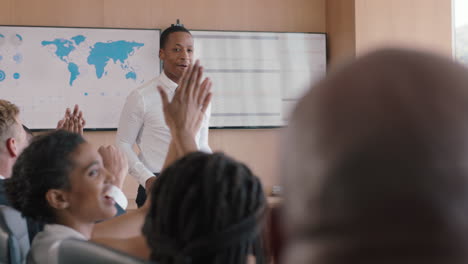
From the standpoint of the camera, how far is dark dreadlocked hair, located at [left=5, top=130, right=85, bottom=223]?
4.48ft

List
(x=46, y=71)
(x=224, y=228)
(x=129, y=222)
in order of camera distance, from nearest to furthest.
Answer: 1. (x=224, y=228)
2. (x=129, y=222)
3. (x=46, y=71)

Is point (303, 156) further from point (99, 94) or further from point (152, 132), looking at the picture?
point (99, 94)

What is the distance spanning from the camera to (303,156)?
8.7 inches

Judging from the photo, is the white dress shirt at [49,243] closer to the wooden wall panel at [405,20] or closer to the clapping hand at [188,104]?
the clapping hand at [188,104]

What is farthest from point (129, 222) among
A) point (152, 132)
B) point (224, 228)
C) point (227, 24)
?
point (227, 24)

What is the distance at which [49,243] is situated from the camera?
1.15 m

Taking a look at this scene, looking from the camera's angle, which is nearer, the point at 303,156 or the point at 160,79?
the point at 303,156

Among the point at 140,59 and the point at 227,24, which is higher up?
the point at 227,24

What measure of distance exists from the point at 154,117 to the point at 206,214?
247cm

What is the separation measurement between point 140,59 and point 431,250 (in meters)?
4.61

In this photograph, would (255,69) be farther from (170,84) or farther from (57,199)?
(57,199)

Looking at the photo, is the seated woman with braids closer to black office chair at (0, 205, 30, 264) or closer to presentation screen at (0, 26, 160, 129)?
black office chair at (0, 205, 30, 264)

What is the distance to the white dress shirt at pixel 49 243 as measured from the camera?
1.09 m

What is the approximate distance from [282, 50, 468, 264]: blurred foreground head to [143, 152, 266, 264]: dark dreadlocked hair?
1.12ft
